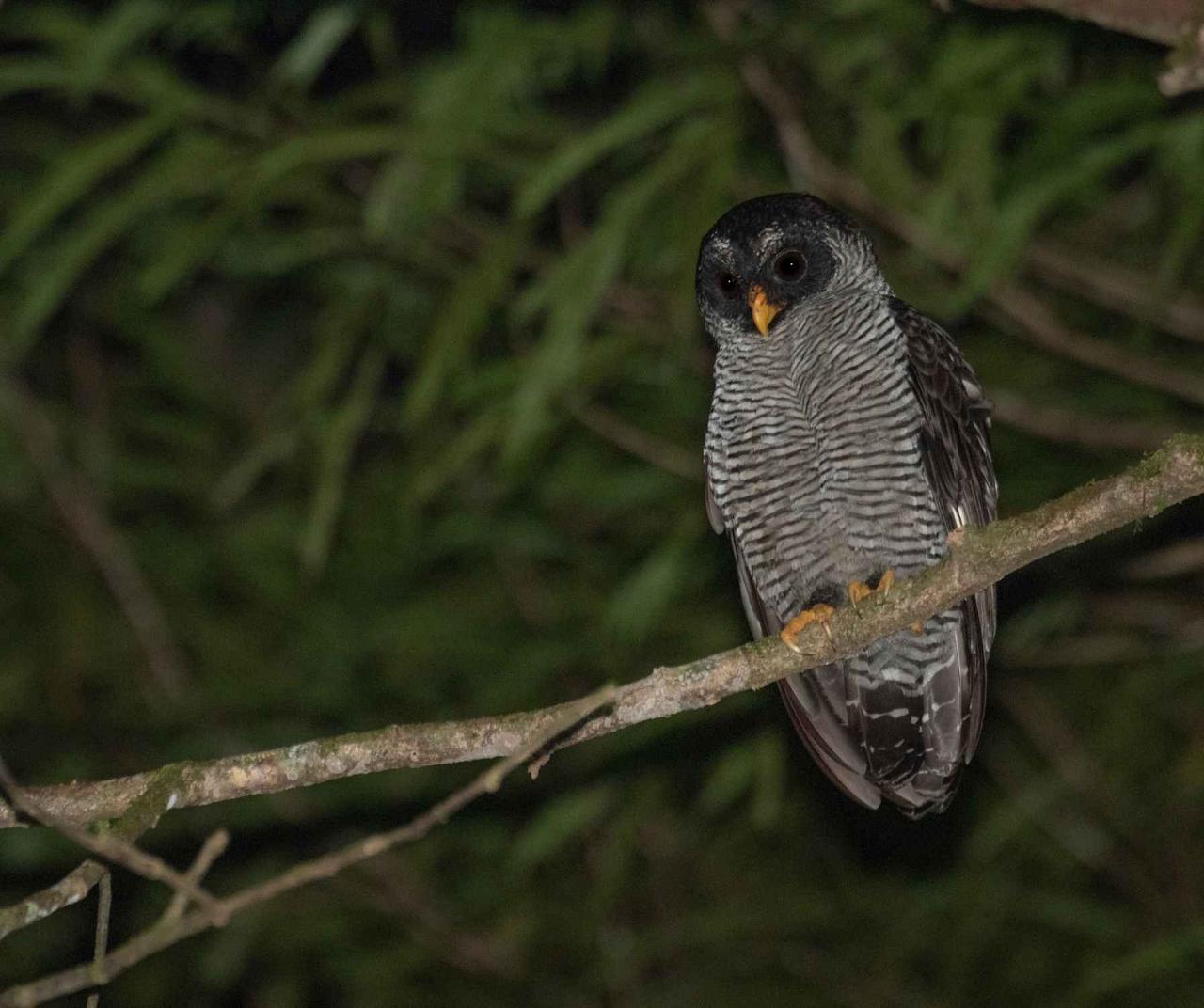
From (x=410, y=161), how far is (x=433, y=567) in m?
2.44

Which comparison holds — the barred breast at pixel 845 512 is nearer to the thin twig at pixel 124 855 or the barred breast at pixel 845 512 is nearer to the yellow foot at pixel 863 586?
the yellow foot at pixel 863 586

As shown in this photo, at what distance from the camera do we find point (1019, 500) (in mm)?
6523

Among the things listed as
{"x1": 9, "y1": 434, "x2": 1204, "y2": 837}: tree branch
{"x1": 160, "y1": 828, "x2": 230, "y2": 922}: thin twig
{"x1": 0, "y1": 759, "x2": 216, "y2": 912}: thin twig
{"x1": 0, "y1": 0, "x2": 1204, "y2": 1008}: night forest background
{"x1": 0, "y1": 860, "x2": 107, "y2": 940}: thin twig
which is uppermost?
{"x1": 0, "y1": 759, "x2": 216, "y2": 912}: thin twig

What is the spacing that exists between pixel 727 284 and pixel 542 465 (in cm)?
217

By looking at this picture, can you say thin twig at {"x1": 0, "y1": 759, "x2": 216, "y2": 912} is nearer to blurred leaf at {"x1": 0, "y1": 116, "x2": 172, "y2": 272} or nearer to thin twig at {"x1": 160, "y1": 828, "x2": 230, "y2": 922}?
thin twig at {"x1": 160, "y1": 828, "x2": 230, "y2": 922}

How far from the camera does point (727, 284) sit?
5.19 m

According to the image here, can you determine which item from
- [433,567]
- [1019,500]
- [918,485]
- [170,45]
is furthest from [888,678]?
[170,45]

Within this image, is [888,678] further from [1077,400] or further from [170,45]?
[170,45]

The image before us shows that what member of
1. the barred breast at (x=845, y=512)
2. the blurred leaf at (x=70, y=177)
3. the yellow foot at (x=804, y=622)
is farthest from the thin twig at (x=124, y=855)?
the blurred leaf at (x=70, y=177)

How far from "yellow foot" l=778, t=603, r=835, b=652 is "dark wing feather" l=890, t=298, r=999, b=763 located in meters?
0.47

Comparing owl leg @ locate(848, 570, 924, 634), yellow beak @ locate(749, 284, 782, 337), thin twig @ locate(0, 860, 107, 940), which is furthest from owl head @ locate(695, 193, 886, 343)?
thin twig @ locate(0, 860, 107, 940)

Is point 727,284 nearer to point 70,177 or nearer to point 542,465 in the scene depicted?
point 542,465

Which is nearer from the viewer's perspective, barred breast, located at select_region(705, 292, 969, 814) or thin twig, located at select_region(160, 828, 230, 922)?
thin twig, located at select_region(160, 828, 230, 922)

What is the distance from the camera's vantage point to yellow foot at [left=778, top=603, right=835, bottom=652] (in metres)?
3.81
